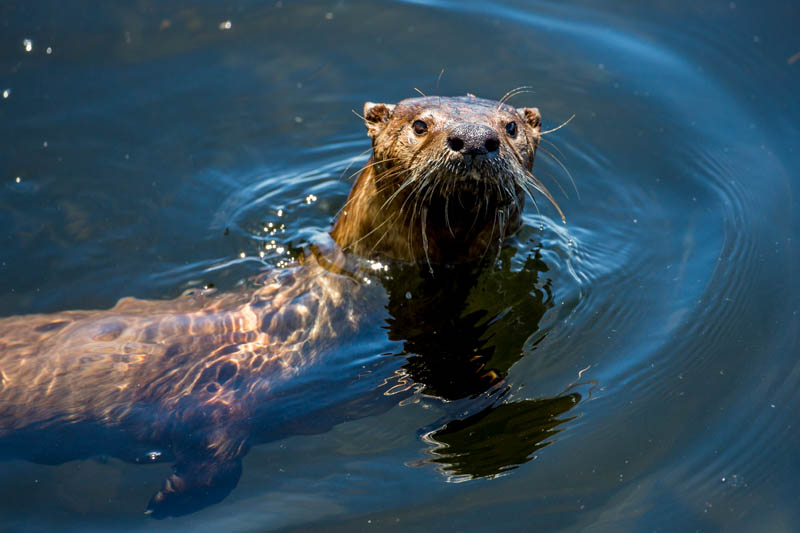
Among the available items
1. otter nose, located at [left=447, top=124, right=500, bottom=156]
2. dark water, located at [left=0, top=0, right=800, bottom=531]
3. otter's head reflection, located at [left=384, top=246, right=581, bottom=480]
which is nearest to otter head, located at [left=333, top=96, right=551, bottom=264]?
otter nose, located at [left=447, top=124, right=500, bottom=156]

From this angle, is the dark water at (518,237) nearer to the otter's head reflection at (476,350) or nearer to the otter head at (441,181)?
the otter's head reflection at (476,350)

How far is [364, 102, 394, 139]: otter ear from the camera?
4805 mm

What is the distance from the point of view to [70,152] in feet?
20.2

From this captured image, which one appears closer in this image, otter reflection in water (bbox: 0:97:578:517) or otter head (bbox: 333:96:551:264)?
otter head (bbox: 333:96:551:264)

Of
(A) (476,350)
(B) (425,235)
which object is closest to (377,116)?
(B) (425,235)

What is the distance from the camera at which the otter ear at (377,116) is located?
4805mm

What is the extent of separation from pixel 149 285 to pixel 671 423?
3.16 m

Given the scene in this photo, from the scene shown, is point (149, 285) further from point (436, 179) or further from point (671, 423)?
point (671, 423)

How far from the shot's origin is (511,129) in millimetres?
4449

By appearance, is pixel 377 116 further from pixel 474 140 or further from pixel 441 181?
pixel 474 140

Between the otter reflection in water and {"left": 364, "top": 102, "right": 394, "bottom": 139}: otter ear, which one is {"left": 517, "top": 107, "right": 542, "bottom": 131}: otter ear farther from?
{"left": 364, "top": 102, "right": 394, "bottom": 139}: otter ear

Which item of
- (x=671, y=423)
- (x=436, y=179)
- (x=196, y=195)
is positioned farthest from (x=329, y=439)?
(x=196, y=195)

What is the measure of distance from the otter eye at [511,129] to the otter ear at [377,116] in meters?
0.70

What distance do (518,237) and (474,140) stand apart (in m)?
1.61
